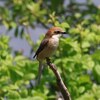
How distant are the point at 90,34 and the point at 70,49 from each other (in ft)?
3.20

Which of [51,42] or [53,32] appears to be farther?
[51,42]

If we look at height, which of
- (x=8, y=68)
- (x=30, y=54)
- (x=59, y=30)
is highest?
(x=59, y=30)

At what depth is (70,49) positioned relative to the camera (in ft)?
24.8

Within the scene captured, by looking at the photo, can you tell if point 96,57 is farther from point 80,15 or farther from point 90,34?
point 80,15

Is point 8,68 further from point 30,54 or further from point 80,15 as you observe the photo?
point 80,15

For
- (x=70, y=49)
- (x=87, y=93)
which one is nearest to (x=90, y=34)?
(x=70, y=49)

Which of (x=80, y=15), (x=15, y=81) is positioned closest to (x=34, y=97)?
(x=15, y=81)

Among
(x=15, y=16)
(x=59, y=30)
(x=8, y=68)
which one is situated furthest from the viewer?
(x=15, y=16)

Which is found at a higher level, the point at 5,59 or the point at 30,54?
the point at 5,59

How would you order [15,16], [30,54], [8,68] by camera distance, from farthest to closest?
[15,16], [30,54], [8,68]

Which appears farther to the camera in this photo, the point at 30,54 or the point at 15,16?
the point at 15,16

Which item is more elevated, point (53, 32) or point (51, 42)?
point (53, 32)

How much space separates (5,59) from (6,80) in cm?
41

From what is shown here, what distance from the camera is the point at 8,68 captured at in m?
7.08
